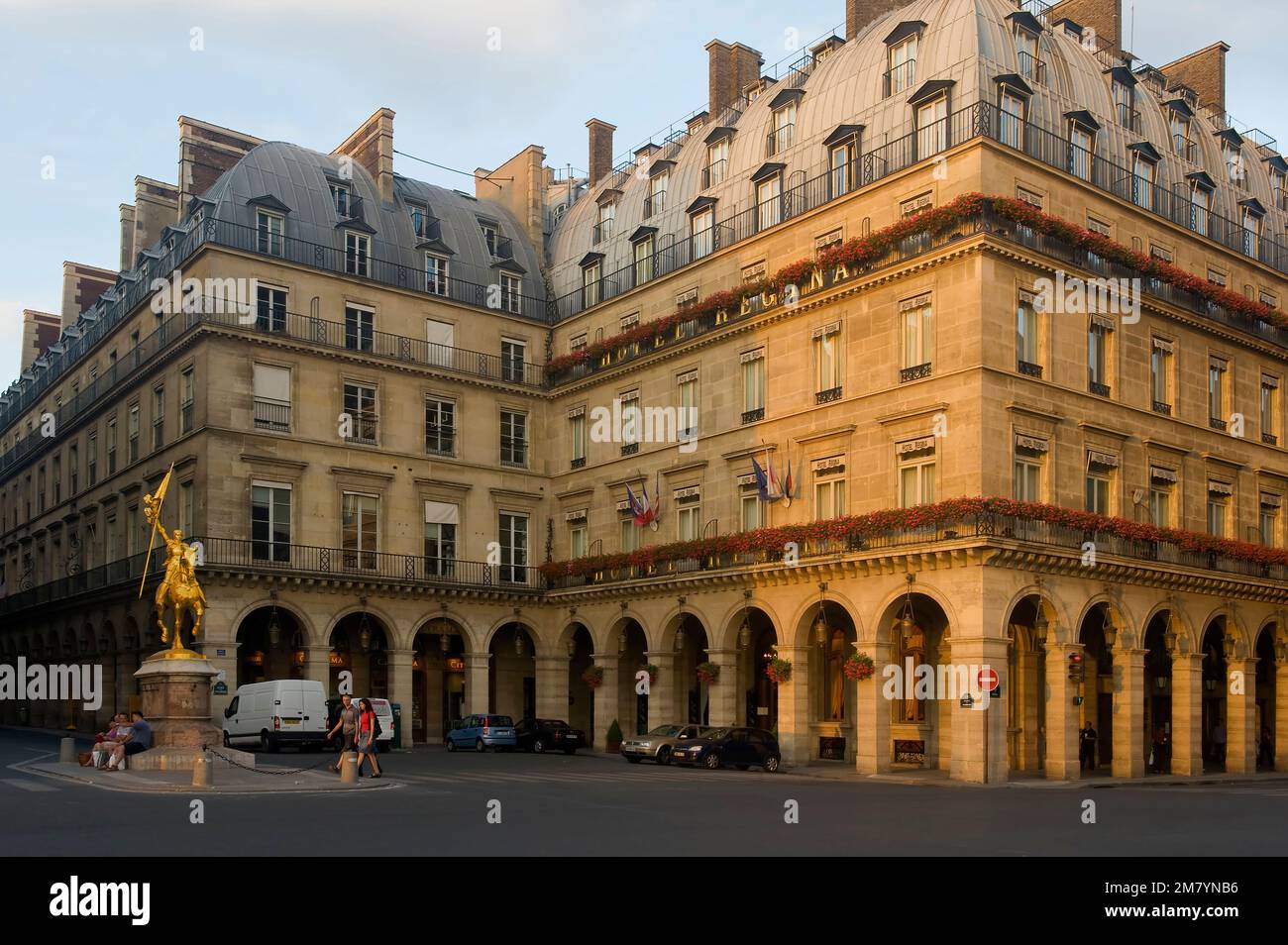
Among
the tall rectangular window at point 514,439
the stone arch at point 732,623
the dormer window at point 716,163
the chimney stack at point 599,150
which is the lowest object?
the stone arch at point 732,623

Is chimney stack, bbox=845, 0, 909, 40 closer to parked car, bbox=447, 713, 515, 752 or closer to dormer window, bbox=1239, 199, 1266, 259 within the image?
dormer window, bbox=1239, 199, 1266, 259

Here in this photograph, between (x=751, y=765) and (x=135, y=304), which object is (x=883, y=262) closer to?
(x=751, y=765)

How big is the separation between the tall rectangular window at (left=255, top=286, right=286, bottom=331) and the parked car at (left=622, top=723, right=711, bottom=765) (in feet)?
64.5

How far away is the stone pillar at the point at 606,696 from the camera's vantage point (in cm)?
5034

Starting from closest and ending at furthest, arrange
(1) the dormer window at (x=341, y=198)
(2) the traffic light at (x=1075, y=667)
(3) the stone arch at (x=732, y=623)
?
(2) the traffic light at (x=1075, y=667) < (3) the stone arch at (x=732, y=623) < (1) the dormer window at (x=341, y=198)

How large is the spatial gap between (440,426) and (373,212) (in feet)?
29.4

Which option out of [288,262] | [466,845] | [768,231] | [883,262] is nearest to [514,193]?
[288,262]

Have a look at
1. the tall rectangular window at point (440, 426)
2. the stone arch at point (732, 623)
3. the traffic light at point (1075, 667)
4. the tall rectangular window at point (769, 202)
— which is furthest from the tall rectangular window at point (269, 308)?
the traffic light at point (1075, 667)

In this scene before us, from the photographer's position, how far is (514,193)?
201 feet

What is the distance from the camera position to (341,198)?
173 feet

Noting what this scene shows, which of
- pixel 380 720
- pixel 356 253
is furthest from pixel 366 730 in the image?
pixel 356 253

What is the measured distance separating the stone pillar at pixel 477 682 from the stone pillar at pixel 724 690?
10708 mm

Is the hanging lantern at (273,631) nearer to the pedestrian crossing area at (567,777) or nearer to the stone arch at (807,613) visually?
the pedestrian crossing area at (567,777)

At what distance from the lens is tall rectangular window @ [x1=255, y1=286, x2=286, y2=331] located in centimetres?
4841
